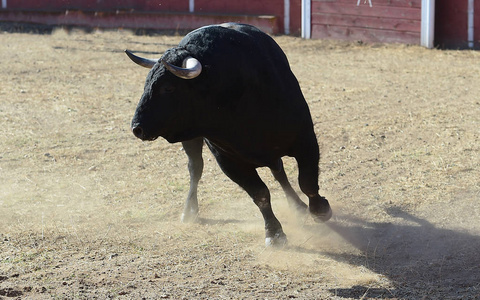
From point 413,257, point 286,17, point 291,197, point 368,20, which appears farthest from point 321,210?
point 286,17

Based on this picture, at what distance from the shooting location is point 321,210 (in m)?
4.93

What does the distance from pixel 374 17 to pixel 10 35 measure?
24.6 ft

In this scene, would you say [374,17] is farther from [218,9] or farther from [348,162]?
[348,162]

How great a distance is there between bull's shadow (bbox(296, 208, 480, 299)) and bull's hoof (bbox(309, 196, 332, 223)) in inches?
6.3

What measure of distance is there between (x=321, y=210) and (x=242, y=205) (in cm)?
93

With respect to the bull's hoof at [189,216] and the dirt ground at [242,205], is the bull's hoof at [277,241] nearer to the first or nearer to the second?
the dirt ground at [242,205]

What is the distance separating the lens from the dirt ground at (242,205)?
423 cm

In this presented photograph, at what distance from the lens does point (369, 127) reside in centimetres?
757

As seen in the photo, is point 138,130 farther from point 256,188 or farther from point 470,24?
point 470,24

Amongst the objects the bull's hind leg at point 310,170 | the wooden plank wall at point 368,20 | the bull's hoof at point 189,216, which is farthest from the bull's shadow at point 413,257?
the wooden plank wall at point 368,20

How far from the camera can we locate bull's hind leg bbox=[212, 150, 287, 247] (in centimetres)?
476

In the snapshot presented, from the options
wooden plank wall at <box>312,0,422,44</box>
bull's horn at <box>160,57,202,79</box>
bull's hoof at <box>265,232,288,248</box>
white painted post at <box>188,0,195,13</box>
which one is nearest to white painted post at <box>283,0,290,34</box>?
wooden plank wall at <box>312,0,422,44</box>

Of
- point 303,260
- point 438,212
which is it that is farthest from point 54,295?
point 438,212

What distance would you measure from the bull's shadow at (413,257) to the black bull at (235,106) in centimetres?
44
